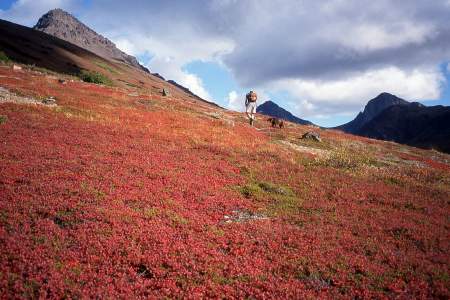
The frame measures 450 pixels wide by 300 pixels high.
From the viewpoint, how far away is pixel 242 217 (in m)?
Result: 16.0

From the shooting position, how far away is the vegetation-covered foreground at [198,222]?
34.2 ft

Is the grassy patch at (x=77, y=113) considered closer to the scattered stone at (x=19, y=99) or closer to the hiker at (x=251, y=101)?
the scattered stone at (x=19, y=99)

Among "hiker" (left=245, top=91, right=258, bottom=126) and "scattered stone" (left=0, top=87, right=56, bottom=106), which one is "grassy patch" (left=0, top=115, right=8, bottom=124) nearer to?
"scattered stone" (left=0, top=87, right=56, bottom=106)

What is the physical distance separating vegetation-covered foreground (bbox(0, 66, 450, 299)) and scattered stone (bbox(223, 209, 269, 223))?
0.09 m

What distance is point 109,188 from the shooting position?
16219 millimetres

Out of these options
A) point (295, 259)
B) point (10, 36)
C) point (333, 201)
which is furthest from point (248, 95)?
point (10, 36)

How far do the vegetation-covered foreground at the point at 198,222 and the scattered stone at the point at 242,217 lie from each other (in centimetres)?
9

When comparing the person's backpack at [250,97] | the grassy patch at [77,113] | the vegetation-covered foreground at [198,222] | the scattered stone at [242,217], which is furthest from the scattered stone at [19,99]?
the person's backpack at [250,97]

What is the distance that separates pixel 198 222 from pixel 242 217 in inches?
95.1

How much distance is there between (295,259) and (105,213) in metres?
7.22

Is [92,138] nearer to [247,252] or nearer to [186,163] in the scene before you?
[186,163]

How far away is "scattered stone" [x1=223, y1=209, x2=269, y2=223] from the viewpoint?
15609mm

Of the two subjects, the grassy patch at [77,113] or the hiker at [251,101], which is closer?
the grassy patch at [77,113]

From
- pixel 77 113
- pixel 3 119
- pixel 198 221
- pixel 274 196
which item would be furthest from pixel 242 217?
pixel 77 113
